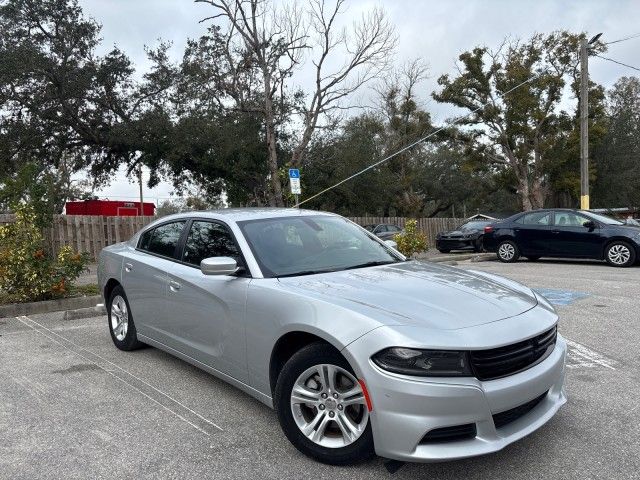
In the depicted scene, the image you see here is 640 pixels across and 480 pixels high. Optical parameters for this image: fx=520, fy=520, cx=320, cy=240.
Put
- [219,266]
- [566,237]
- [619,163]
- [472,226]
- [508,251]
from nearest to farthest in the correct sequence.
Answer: [219,266], [566,237], [508,251], [472,226], [619,163]

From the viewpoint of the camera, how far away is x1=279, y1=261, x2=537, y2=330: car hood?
2.79 m

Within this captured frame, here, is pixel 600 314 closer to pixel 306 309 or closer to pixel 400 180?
pixel 306 309

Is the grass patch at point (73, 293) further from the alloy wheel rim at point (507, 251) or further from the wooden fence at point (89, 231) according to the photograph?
the alloy wheel rim at point (507, 251)

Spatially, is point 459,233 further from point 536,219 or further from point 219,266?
point 219,266

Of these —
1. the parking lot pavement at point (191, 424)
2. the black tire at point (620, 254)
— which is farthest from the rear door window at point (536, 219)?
the parking lot pavement at point (191, 424)

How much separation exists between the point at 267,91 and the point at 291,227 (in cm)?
1921

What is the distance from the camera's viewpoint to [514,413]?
2762mm

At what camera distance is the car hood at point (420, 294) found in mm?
2786

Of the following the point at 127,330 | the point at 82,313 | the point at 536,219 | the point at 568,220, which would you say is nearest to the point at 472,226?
the point at 536,219

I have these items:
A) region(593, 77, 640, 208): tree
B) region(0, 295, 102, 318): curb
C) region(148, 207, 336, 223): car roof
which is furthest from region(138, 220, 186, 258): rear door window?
region(593, 77, 640, 208): tree

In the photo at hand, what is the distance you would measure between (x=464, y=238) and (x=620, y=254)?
28.9 ft

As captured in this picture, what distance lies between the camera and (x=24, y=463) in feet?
10.0

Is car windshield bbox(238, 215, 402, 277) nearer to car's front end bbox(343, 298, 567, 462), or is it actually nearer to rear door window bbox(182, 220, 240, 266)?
rear door window bbox(182, 220, 240, 266)

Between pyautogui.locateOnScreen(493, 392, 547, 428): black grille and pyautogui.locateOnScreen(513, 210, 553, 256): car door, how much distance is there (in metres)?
11.3
